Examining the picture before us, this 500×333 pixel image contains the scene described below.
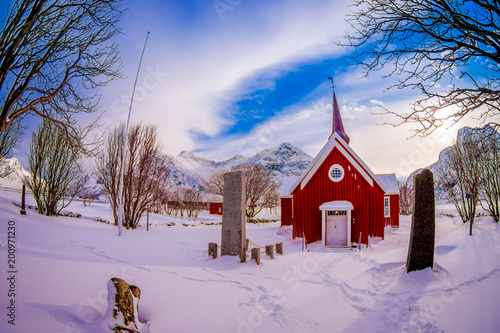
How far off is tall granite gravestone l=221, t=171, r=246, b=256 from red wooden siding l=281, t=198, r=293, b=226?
12.8 m

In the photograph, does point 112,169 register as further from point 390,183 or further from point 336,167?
point 390,183

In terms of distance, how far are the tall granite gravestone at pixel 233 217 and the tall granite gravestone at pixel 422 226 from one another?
595cm

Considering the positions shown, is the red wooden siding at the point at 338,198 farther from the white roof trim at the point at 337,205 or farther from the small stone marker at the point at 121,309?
the small stone marker at the point at 121,309

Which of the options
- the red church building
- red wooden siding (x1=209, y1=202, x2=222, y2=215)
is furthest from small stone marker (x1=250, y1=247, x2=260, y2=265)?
red wooden siding (x1=209, y1=202, x2=222, y2=215)

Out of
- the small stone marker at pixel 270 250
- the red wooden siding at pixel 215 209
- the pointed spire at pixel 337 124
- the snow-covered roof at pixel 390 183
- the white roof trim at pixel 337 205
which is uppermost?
the pointed spire at pixel 337 124

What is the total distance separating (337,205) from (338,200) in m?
0.49

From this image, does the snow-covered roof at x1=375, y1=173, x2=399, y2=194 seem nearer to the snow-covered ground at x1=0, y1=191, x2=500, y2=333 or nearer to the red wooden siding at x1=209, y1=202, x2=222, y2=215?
the snow-covered ground at x1=0, y1=191, x2=500, y2=333

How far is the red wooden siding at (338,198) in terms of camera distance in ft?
47.8

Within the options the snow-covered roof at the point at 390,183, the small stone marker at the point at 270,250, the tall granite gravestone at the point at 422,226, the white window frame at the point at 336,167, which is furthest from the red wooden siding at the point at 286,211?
the tall granite gravestone at the point at 422,226

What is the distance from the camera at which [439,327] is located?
186 inches

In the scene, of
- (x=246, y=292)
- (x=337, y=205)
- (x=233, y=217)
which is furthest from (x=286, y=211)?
(x=246, y=292)

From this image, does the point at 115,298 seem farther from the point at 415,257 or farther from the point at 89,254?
the point at 415,257

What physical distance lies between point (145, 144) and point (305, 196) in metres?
11.8

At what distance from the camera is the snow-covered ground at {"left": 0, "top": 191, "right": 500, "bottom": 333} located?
415 cm
